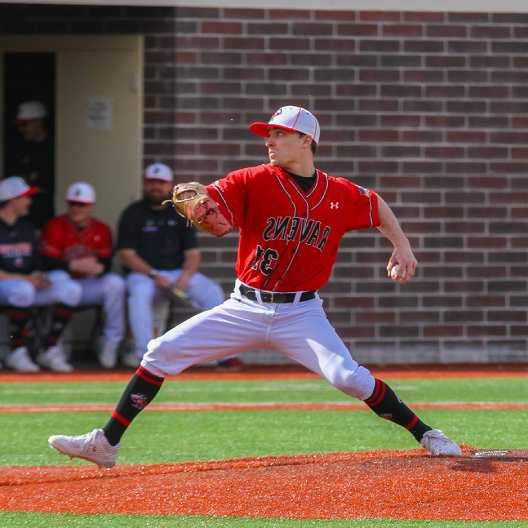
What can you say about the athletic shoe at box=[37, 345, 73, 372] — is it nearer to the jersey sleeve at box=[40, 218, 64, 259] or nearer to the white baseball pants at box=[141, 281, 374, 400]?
the jersey sleeve at box=[40, 218, 64, 259]

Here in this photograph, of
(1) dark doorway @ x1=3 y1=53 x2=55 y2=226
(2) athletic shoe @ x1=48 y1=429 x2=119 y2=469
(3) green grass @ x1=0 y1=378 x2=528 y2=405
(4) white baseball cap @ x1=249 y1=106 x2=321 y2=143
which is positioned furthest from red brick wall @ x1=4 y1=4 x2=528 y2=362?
(2) athletic shoe @ x1=48 y1=429 x2=119 y2=469

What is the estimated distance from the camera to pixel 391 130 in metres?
14.3

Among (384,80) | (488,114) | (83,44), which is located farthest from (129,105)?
(488,114)

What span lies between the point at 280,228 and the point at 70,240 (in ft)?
22.2

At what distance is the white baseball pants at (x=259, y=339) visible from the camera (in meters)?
7.00

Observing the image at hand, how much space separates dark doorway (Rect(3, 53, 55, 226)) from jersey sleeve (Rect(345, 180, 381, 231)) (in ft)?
25.8

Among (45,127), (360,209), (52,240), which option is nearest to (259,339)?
(360,209)

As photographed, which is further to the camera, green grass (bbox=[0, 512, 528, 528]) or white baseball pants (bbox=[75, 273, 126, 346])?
white baseball pants (bbox=[75, 273, 126, 346])

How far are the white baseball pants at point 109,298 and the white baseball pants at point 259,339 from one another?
21.1 ft

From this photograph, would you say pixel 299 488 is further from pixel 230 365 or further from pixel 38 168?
pixel 38 168

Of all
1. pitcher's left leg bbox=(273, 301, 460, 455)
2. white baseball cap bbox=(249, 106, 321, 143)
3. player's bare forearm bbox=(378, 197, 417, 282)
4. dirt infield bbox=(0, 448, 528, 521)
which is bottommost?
dirt infield bbox=(0, 448, 528, 521)

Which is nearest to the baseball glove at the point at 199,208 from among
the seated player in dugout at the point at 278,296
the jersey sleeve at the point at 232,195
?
the jersey sleeve at the point at 232,195

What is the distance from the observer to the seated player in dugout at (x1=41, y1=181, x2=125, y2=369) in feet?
44.2

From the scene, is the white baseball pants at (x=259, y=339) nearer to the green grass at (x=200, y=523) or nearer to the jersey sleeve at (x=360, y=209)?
the jersey sleeve at (x=360, y=209)
